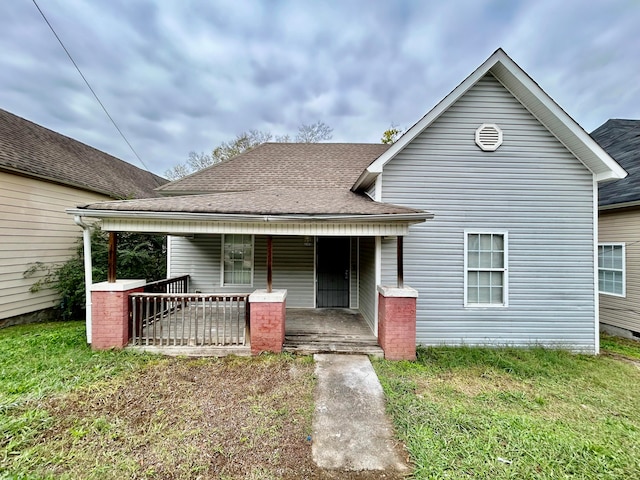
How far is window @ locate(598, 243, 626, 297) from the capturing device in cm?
702

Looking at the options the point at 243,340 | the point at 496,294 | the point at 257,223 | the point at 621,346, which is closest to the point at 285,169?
the point at 257,223

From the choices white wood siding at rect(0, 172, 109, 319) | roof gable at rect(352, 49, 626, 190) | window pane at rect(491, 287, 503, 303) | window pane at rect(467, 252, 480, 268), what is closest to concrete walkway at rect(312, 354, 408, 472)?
window pane at rect(467, 252, 480, 268)

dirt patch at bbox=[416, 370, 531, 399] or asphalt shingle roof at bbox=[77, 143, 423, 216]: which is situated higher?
asphalt shingle roof at bbox=[77, 143, 423, 216]

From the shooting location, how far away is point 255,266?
8102mm

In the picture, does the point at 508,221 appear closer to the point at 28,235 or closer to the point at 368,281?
the point at 368,281

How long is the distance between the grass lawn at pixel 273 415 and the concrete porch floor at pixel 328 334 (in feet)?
1.61

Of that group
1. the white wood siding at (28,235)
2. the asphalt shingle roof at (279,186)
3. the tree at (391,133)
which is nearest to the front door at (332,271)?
the asphalt shingle roof at (279,186)

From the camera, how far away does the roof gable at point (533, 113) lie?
527 cm

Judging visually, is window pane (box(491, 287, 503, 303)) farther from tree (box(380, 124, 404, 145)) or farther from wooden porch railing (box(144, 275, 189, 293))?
tree (box(380, 124, 404, 145))

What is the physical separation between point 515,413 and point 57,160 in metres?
13.9

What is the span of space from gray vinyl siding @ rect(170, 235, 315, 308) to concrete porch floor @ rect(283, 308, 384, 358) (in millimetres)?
910

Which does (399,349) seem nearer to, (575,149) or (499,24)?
(575,149)

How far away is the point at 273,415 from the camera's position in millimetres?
3281

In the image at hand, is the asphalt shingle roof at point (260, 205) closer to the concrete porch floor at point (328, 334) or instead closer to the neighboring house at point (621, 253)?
the concrete porch floor at point (328, 334)
